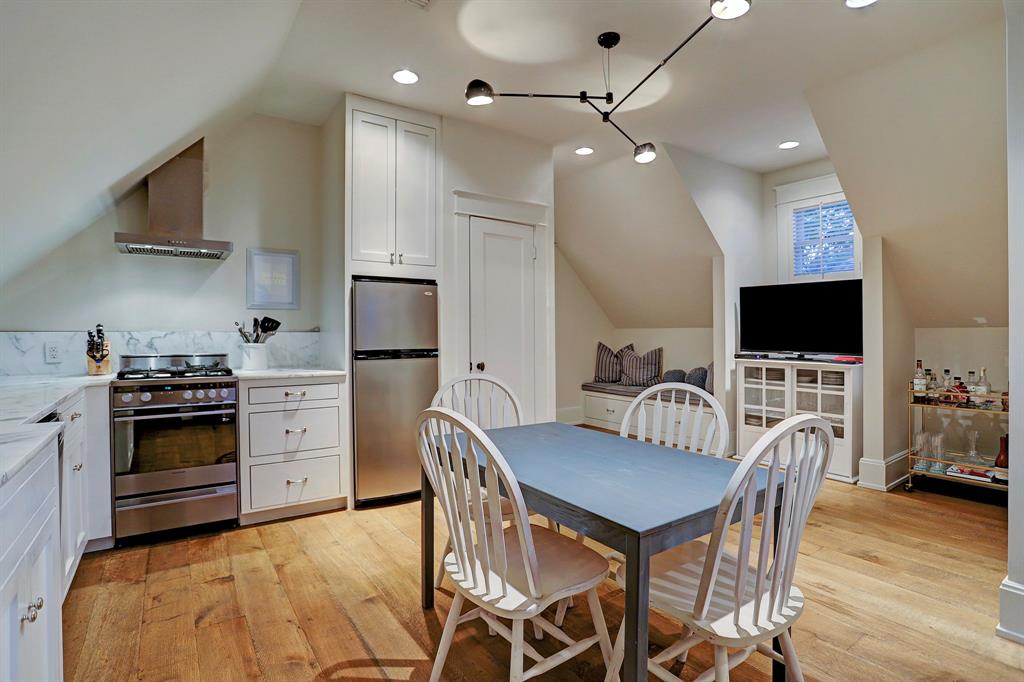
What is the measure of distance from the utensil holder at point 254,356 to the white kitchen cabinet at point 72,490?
39.0 inches

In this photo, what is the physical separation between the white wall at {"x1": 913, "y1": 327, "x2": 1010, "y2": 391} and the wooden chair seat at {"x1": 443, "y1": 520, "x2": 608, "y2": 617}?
3.88m

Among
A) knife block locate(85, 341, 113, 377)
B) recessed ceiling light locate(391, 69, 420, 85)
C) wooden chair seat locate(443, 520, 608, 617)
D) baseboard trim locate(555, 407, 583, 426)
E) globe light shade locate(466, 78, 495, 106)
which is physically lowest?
baseboard trim locate(555, 407, 583, 426)

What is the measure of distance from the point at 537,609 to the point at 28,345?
3433 mm

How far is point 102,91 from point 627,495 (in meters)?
2.38

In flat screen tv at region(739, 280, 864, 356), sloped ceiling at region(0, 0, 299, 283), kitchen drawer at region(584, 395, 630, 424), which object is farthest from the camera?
kitchen drawer at region(584, 395, 630, 424)

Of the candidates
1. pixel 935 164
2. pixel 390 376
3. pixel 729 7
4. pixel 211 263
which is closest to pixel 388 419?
pixel 390 376

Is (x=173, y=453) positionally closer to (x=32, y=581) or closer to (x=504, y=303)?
(x=32, y=581)

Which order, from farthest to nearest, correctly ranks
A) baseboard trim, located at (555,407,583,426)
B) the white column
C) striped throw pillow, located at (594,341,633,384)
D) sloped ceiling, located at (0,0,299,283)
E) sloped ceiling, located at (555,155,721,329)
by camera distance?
striped throw pillow, located at (594,341,633,384), baseboard trim, located at (555,407,583,426), sloped ceiling, located at (555,155,721,329), the white column, sloped ceiling, located at (0,0,299,283)

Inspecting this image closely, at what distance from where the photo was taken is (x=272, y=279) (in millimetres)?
3828

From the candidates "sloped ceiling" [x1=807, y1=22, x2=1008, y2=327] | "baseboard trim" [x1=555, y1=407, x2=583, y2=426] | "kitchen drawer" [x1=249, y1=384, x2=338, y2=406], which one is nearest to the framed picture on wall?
"kitchen drawer" [x1=249, y1=384, x2=338, y2=406]

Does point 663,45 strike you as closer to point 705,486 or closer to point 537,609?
point 705,486

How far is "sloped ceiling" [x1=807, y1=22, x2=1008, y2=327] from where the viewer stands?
2834mm

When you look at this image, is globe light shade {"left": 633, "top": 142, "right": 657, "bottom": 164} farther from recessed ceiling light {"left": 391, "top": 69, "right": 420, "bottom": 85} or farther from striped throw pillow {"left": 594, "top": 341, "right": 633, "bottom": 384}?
striped throw pillow {"left": 594, "top": 341, "right": 633, "bottom": 384}

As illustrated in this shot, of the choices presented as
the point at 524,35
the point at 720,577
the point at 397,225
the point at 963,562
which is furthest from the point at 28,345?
the point at 963,562
